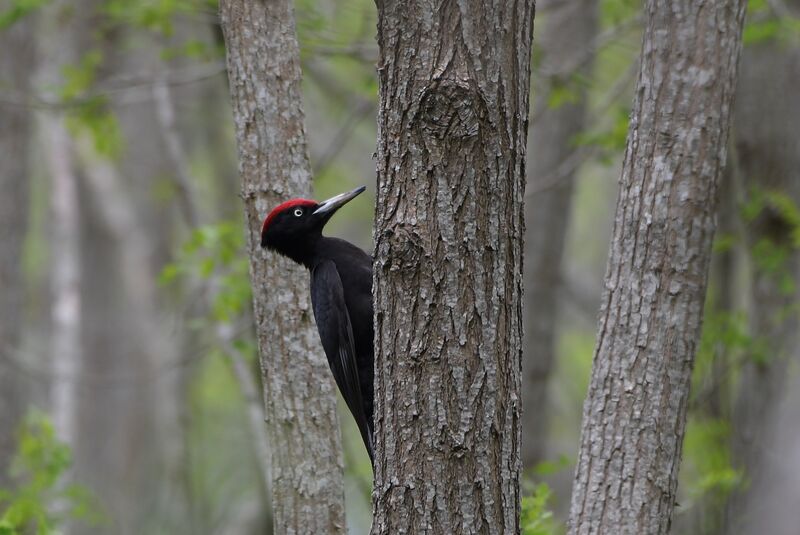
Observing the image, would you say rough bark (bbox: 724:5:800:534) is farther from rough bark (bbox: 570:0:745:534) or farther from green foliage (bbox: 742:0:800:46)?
rough bark (bbox: 570:0:745:534)

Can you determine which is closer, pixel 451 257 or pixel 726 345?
pixel 451 257

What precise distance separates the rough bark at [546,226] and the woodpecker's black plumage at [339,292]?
320 centimetres

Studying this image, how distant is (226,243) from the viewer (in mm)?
6617

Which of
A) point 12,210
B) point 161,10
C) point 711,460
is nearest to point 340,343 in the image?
point 161,10

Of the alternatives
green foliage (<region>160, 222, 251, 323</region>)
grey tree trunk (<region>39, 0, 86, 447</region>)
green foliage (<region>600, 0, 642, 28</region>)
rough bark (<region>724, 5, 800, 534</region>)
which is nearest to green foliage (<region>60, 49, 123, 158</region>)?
grey tree trunk (<region>39, 0, 86, 447</region>)

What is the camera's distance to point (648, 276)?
3617mm

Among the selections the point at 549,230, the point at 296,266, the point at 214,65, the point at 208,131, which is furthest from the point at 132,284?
the point at 296,266

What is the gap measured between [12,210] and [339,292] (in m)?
4.36

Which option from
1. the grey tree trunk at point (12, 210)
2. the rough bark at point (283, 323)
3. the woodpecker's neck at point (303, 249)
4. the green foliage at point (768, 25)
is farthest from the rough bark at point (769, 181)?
the grey tree trunk at point (12, 210)

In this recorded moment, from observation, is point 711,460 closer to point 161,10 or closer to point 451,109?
point 161,10

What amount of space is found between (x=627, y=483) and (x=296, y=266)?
1722 mm

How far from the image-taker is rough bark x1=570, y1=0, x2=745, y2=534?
3.58 meters

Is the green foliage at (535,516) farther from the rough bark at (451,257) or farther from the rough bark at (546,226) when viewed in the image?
the rough bark at (546,226)

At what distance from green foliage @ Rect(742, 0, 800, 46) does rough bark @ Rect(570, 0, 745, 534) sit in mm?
2608
